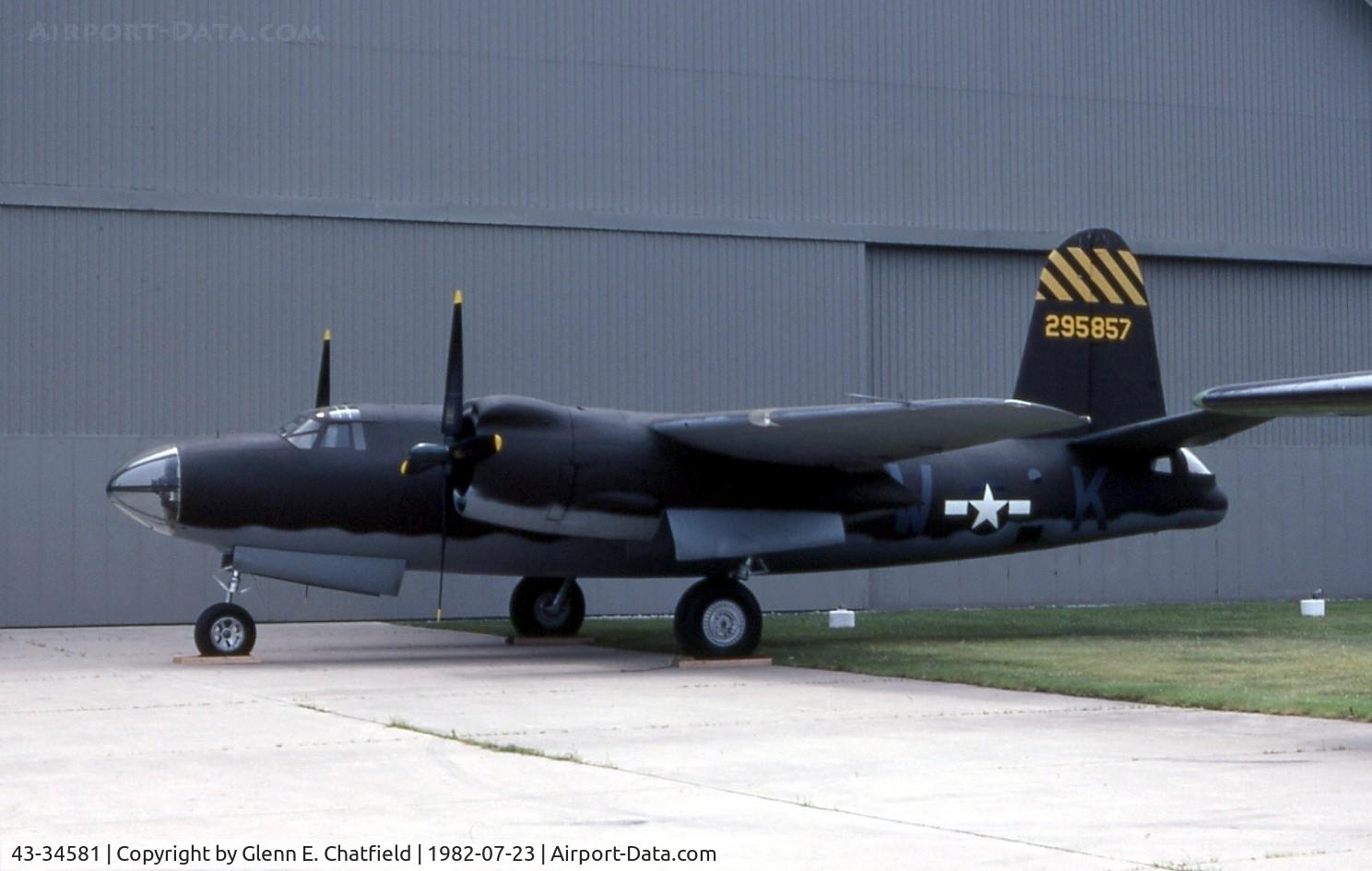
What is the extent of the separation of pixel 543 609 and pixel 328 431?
4562 mm

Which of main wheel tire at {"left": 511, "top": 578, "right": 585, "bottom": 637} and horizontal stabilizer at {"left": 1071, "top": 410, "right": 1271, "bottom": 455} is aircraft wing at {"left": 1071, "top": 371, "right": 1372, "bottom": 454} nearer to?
horizontal stabilizer at {"left": 1071, "top": 410, "right": 1271, "bottom": 455}

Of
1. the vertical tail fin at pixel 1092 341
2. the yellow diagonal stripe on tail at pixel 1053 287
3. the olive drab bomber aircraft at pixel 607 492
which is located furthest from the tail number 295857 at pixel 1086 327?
the olive drab bomber aircraft at pixel 607 492

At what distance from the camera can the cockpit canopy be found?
1773 centimetres

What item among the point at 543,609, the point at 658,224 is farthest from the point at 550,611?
the point at 658,224

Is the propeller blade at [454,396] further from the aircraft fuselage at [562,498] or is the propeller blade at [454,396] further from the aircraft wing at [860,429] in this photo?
the aircraft wing at [860,429]

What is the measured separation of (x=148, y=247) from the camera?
80.4ft

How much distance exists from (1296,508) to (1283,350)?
2953 millimetres

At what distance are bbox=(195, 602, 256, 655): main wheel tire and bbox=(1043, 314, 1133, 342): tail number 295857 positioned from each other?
1079cm

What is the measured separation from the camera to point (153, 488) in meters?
17.1

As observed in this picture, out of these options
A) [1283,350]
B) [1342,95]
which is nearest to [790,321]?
[1283,350]

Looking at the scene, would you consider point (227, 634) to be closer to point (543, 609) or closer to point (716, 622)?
point (543, 609)

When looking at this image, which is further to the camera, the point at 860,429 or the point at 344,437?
the point at 344,437

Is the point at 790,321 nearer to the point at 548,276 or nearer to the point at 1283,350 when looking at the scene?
the point at 548,276

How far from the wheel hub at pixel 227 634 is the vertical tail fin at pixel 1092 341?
34.3 ft
